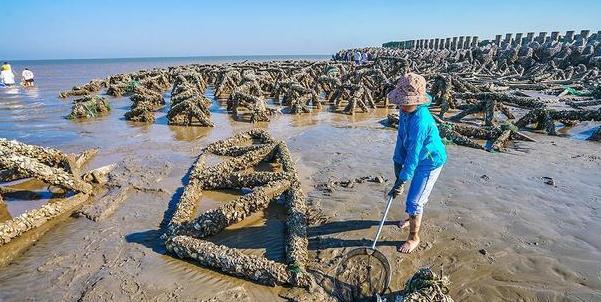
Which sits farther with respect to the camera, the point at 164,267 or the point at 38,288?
the point at 164,267

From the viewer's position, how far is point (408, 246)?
4.61m

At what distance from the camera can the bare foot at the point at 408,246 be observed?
457cm

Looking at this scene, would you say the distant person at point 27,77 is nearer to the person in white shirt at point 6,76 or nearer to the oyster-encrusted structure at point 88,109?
the person in white shirt at point 6,76

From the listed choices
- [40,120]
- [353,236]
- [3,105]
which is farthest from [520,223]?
[3,105]

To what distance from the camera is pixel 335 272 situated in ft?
13.6

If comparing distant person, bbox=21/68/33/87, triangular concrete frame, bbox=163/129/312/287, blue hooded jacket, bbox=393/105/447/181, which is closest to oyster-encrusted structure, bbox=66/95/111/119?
triangular concrete frame, bbox=163/129/312/287

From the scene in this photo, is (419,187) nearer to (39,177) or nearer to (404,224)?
(404,224)

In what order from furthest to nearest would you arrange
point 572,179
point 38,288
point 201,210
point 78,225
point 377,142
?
1. point 377,142
2. point 572,179
3. point 201,210
4. point 78,225
5. point 38,288

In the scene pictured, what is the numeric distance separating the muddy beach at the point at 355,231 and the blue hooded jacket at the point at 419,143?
1.06 meters

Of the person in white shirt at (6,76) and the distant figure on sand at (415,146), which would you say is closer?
the distant figure on sand at (415,146)

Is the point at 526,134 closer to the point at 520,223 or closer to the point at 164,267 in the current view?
the point at 520,223

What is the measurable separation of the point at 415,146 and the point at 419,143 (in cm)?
6

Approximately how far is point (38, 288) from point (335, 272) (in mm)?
3186

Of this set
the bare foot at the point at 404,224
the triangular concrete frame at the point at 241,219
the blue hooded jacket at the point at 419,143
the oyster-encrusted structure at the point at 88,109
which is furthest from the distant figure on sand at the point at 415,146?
the oyster-encrusted structure at the point at 88,109
